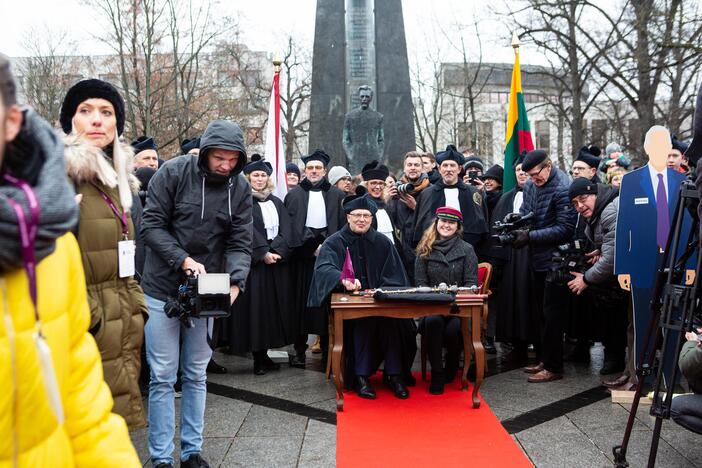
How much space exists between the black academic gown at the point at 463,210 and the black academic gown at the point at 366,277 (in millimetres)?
1132

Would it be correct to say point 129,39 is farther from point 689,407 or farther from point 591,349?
point 689,407

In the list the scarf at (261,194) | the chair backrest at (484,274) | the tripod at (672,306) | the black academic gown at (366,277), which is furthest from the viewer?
the scarf at (261,194)

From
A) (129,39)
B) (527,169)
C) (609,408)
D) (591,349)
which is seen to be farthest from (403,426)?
(129,39)

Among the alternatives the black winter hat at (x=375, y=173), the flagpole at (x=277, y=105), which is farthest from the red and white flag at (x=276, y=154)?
the black winter hat at (x=375, y=173)

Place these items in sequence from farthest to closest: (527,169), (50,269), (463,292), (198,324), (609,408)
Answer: (527,169)
(463,292)
(609,408)
(198,324)
(50,269)

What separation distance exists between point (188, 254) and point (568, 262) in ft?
12.6

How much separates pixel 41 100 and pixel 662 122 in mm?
21914

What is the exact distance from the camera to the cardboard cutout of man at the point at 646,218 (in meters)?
5.55

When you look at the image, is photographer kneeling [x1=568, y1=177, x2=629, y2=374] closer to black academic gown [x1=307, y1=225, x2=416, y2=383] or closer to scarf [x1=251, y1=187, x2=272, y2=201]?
black academic gown [x1=307, y1=225, x2=416, y2=383]

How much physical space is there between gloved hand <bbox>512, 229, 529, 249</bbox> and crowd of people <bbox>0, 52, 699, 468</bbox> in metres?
0.02

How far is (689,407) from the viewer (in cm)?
396

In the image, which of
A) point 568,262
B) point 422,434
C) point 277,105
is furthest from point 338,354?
point 277,105

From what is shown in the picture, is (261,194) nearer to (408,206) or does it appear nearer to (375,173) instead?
(375,173)

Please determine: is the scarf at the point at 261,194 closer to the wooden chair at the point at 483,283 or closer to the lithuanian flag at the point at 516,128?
the wooden chair at the point at 483,283
